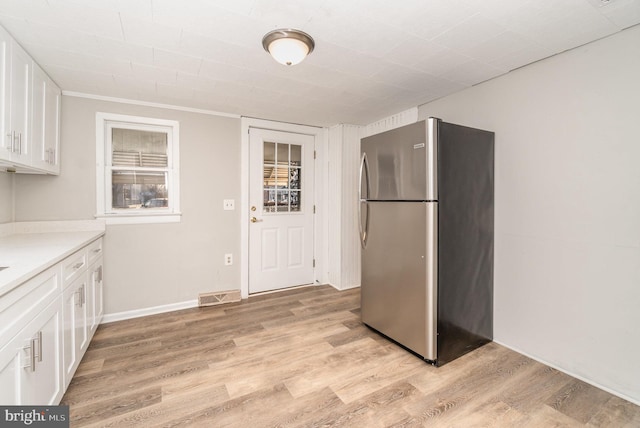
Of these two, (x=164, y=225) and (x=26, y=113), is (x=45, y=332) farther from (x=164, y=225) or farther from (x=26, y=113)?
(x=164, y=225)

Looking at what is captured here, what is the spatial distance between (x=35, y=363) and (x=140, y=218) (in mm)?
1846

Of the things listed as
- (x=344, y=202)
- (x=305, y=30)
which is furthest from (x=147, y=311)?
(x=305, y=30)

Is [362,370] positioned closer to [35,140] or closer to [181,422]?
[181,422]

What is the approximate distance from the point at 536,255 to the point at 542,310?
1.32ft

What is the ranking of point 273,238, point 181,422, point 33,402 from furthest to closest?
point 273,238 < point 181,422 < point 33,402

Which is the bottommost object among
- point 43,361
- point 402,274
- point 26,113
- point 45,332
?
point 43,361

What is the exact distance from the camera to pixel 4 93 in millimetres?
1646

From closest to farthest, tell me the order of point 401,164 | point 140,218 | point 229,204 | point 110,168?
point 401,164 < point 110,168 < point 140,218 < point 229,204

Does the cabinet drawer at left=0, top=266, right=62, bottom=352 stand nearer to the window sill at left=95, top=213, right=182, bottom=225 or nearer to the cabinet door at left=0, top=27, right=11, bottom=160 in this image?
the cabinet door at left=0, top=27, right=11, bottom=160

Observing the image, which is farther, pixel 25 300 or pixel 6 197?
pixel 6 197

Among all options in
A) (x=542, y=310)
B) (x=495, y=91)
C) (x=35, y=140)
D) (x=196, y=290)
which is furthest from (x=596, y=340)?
(x=35, y=140)

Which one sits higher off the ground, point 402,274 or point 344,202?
point 344,202

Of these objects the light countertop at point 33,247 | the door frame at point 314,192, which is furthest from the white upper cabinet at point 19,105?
the door frame at point 314,192

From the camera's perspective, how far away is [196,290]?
3217 mm
